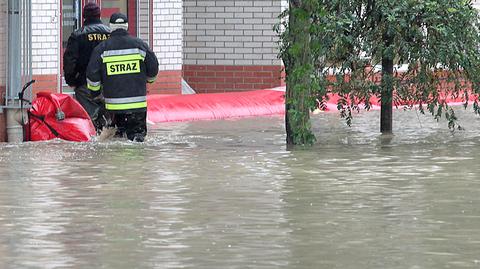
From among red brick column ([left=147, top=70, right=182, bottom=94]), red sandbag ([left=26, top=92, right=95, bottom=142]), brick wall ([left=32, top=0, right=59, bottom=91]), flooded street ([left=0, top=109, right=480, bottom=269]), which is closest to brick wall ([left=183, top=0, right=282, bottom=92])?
red brick column ([left=147, top=70, right=182, bottom=94])

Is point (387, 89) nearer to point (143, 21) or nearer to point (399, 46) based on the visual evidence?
point (399, 46)

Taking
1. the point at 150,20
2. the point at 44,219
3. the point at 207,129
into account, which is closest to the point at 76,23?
the point at 150,20

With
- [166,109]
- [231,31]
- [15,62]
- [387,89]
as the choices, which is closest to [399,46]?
[387,89]

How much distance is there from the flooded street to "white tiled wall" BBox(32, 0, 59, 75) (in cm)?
362

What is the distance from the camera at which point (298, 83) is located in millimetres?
17047

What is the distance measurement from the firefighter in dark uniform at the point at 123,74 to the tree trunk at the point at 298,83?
1.60m

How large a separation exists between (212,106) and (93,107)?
12.8 feet

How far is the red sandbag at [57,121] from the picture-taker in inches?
708

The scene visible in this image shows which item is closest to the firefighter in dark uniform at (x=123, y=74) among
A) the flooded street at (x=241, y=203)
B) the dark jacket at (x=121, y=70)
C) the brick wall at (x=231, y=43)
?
the dark jacket at (x=121, y=70)

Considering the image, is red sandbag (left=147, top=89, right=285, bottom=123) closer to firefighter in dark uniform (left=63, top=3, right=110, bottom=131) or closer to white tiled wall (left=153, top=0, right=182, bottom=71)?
white tiled wall (left=153, top=0, right=182, bottom=71)

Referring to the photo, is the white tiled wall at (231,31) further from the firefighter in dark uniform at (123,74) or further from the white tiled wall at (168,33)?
the firefighter in dark uniform at (123,74)

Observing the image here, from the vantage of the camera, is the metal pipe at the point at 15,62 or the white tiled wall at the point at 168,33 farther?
the white tiled wall at the point at 168,33

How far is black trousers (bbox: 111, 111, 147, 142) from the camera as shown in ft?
58.1

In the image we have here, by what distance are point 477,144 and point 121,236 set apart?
8.08m
